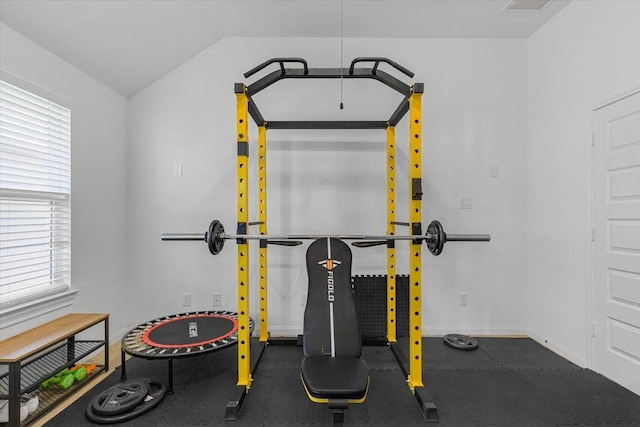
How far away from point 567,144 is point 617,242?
940mm

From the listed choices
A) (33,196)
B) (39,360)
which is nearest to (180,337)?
(39,360)

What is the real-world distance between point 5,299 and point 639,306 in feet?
14.4

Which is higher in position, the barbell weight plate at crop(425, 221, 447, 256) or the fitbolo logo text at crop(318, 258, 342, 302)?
the barbell weight plate at crop(425, 221, 447, 256)

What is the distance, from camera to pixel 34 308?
217cm

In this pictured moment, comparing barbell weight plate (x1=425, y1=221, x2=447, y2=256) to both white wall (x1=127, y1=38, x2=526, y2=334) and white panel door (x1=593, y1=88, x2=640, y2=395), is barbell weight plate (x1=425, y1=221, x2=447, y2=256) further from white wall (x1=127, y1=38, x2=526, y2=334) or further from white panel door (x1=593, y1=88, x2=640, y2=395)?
white panel door (x1=593, y1=88, x2=640, y2=395)

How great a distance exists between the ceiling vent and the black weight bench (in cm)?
265

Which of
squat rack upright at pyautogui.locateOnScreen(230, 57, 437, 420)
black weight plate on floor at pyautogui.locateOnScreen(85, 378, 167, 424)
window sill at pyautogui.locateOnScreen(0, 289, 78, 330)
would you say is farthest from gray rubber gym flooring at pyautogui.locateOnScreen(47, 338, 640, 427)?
window sill at pyautogui.locateOnScreen(0, 289, 78, 330)

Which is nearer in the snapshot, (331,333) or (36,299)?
(331,333)

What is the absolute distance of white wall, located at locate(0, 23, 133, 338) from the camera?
227 cm

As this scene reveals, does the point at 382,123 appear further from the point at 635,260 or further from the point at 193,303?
the point at 193,303

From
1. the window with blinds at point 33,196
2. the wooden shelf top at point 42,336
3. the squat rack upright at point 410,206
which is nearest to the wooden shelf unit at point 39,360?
the wooden shelf top at point 42,336

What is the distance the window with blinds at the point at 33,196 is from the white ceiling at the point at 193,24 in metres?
A: 0.52

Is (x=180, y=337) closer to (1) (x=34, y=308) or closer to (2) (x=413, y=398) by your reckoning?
(1) (x=34, y=308)

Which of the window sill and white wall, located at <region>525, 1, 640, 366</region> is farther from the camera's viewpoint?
white wall, located at <region>525, 1, 640, 366</region>
